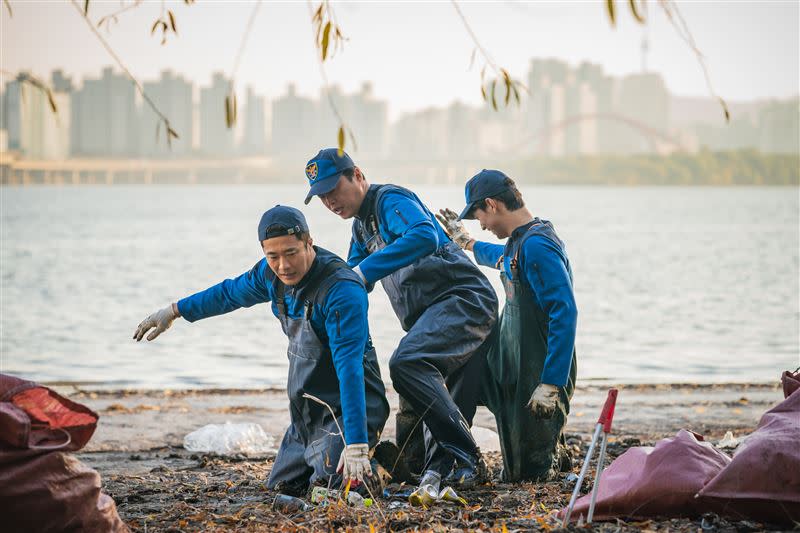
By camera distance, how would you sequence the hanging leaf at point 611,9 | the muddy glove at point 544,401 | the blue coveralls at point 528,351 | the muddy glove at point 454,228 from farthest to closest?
the muddy glove at point 454,228
the blue coveralls at point 528,351
the muddy glove at point 544,401
the hanging leaf at point 611,9

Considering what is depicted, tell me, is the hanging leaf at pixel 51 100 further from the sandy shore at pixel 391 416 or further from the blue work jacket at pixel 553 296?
the sandy shore at pixel 391 416

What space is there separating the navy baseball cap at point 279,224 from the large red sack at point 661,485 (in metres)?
1.82

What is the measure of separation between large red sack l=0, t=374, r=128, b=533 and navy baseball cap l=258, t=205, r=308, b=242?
4.53ft

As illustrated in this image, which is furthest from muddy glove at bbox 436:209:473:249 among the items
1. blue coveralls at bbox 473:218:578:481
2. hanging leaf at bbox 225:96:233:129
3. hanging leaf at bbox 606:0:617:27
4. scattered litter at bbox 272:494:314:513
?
hanging leaf at bbox 606:0:617:27

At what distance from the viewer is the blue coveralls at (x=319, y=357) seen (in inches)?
210

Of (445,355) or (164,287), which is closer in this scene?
(445,355)

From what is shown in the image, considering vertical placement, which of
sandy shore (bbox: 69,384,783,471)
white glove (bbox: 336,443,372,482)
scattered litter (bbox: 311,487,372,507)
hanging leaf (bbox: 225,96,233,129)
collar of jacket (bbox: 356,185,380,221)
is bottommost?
sandy shore (bbox: 69,384,783,471)

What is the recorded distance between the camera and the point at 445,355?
5.88 metres

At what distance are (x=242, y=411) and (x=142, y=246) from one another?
46.8 meters

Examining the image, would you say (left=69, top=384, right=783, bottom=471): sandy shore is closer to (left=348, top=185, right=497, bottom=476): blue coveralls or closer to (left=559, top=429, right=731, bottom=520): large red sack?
(left=348, top=185, right=497, bottom=476): blue coveralls

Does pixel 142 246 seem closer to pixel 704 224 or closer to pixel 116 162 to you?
pixel 704 224

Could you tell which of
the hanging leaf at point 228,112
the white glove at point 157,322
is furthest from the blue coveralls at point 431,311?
the hanging leaf at point 228,112

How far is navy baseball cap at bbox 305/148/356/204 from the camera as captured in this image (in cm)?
598

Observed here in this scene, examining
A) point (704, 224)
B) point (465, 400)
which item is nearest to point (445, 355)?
point (465, 400)
